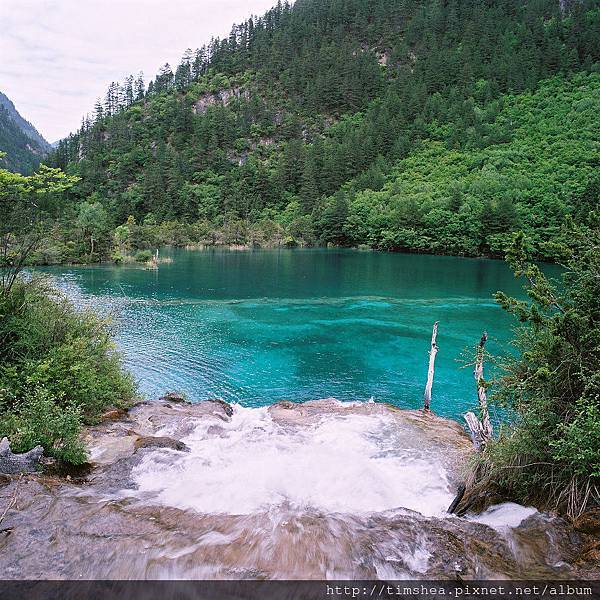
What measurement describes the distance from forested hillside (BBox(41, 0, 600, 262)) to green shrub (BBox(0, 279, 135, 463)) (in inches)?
2013

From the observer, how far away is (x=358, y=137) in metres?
136

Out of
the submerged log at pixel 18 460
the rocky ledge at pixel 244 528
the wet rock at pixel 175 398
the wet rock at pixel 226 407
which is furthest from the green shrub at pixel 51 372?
the wet rock at pixel 226 407

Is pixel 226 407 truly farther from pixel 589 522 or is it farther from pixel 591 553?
pixel 591 553

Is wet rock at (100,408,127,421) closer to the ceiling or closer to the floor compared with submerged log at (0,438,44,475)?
closer to the floor

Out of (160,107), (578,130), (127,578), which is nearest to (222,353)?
(127,578)

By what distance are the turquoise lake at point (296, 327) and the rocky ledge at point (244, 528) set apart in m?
7.71

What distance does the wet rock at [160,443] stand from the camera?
11.2 m

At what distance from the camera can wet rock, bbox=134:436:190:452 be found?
11.2 m

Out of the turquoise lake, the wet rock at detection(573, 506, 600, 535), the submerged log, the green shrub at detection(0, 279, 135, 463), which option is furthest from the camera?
the turquoise lake

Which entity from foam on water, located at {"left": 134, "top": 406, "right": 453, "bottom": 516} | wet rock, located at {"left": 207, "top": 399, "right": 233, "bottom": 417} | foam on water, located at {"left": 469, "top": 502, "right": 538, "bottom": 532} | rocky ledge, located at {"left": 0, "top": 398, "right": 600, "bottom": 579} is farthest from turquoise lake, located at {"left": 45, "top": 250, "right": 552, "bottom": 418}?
rocky ledge, located at {"left": 0, "top": 398, "right": 600, "bottom": 579}

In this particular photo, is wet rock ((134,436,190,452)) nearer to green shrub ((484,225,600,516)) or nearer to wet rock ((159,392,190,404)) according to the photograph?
wet rock ((159,392,190,404))

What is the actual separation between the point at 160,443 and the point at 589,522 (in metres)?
9.39

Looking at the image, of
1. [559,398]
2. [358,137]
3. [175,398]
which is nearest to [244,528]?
[559,398]

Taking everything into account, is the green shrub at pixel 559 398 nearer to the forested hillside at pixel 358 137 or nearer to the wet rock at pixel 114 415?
the wet rock at pixel 114 415
